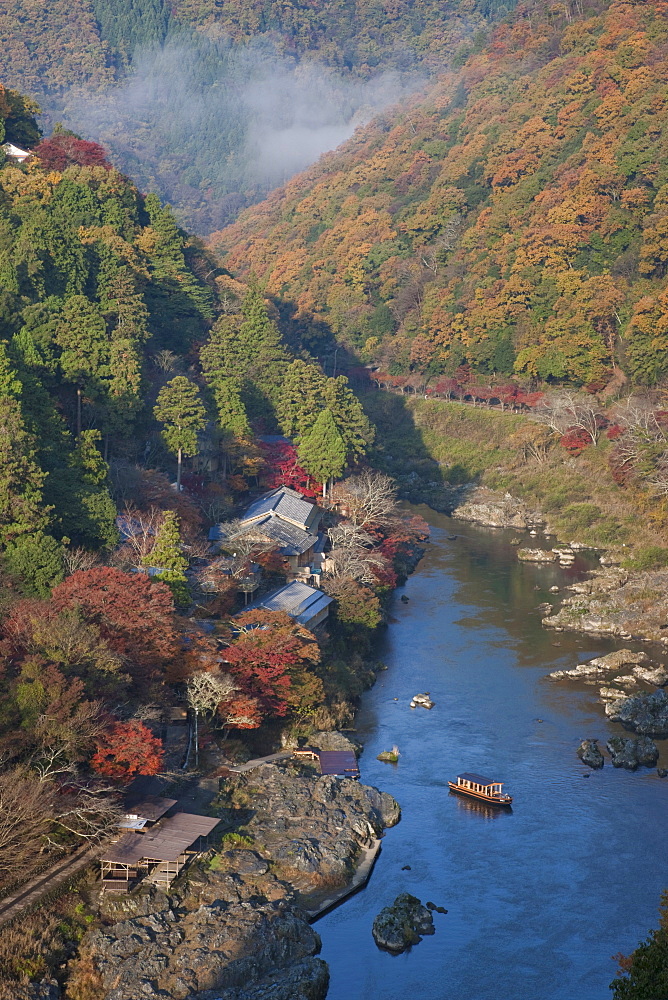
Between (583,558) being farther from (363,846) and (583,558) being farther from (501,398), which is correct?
(363,846)

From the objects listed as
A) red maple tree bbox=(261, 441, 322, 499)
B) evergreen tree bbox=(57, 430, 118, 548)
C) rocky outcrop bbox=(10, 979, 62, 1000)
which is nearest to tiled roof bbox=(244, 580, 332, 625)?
evergreen tree bbox=(57, 430, 118, 548)

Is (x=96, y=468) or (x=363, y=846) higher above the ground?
(x=96, y=468)

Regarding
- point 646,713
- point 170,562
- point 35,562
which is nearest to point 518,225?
point 646,713

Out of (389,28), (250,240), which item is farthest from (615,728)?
(389,28)

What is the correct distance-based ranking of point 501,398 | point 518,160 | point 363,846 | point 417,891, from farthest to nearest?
point 518,160
point 501,398
point 363,846
point 417,891

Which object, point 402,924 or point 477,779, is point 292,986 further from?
point 477,779

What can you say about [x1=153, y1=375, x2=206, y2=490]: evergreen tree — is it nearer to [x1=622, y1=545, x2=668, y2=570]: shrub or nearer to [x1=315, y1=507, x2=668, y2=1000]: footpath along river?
[x1=315, y1=507, x2=668, y2=1000]: footpath along river

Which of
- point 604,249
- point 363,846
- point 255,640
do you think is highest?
point 604,249
